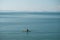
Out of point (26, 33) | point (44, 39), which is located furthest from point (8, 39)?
point (44, 39)

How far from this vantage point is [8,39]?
2.45 metres

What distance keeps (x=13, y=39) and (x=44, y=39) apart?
68 centimetres

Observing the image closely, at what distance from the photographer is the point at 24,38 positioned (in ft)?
8.34

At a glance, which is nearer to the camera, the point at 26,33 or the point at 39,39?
the point at 39,39

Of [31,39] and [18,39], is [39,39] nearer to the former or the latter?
[31,39]

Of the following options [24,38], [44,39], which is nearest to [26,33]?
[24,38]

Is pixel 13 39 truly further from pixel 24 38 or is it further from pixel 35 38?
pixel 35 38

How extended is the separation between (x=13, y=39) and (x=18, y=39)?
11 cm

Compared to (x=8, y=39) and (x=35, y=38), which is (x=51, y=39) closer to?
(x=35, y=38)

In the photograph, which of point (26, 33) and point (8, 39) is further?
point (26, 33)

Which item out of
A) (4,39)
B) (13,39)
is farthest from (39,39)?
(4,39)

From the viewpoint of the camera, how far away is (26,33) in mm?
2881

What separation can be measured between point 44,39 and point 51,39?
152 millimetres

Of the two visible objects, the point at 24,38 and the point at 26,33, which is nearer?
the point at 24,38
